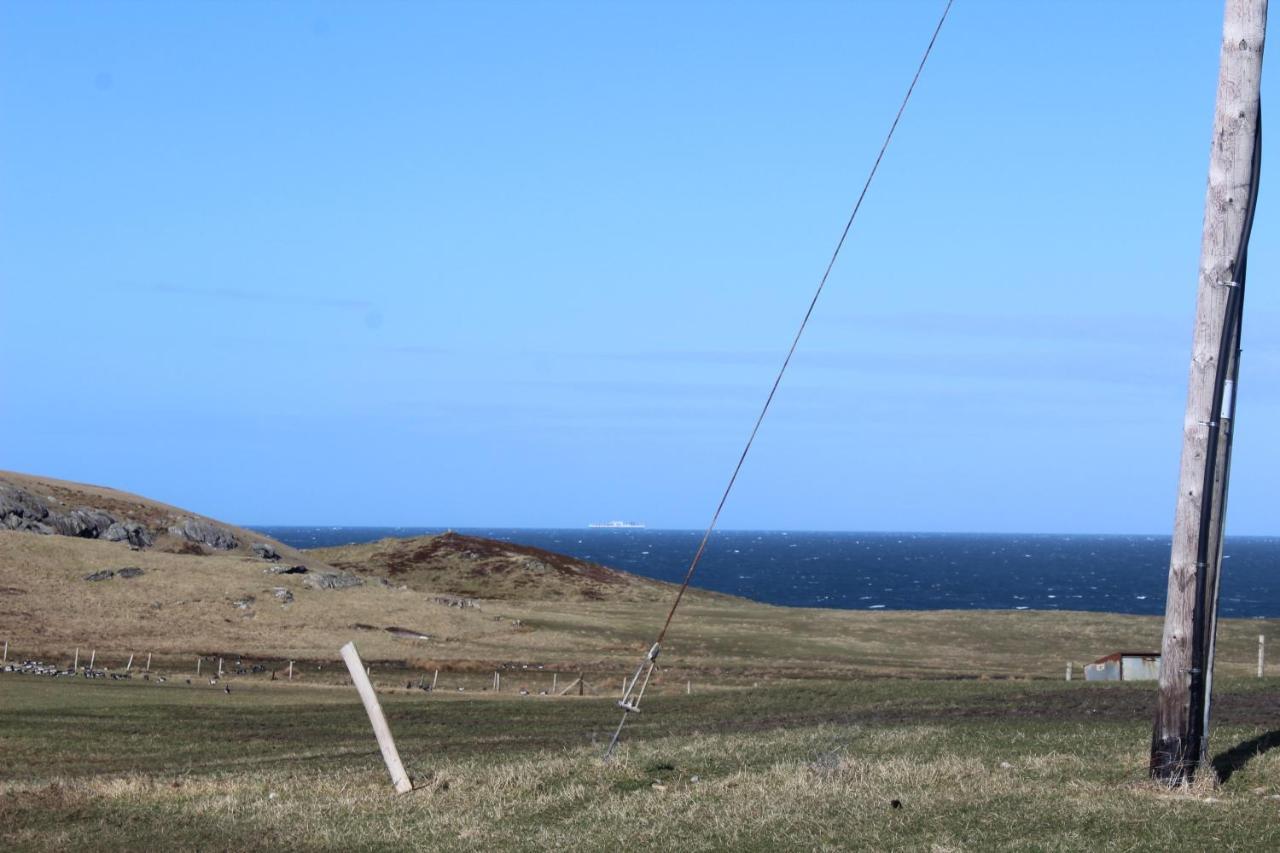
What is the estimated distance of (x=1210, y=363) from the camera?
44.5 feet

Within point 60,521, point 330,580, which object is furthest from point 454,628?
point 60,521

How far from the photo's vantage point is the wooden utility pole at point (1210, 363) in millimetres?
13562

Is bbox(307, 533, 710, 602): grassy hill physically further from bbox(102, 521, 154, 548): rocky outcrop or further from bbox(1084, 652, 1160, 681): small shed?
bbox(1084, 652, 1160, 681): small shed

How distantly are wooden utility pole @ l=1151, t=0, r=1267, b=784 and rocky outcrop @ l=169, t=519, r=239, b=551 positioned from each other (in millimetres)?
95772

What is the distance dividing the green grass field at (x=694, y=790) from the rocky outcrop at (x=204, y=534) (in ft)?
255

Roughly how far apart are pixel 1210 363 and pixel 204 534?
97966mm

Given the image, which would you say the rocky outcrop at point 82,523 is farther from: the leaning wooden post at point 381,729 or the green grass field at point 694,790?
the leaning wooden post at point 381,729

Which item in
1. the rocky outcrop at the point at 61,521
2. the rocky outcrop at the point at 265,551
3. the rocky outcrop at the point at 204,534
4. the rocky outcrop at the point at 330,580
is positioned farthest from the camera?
the rocky outcrop at the point at 265,551

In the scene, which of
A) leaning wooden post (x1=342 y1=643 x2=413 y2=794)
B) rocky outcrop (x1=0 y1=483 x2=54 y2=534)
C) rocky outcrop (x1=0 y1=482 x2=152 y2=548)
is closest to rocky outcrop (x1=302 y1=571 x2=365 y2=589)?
rocky outcrop (x1=0 y1=482 x2=152 y2=548)

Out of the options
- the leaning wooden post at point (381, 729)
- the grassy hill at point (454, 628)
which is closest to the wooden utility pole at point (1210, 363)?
the leaning wooden post at point (381, 729)

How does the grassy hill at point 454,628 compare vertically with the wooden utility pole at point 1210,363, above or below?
below

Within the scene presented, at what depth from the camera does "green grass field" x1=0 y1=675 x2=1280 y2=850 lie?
40.3 ft

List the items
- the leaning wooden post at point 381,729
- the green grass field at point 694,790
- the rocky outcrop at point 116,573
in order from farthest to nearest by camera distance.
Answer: the rocky outcrop at point 116,573 → the leaning wooden post at point 381,729 → the green grass field at point 694,790

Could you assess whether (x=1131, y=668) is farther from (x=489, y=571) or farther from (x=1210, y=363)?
(x=489, y=571)
